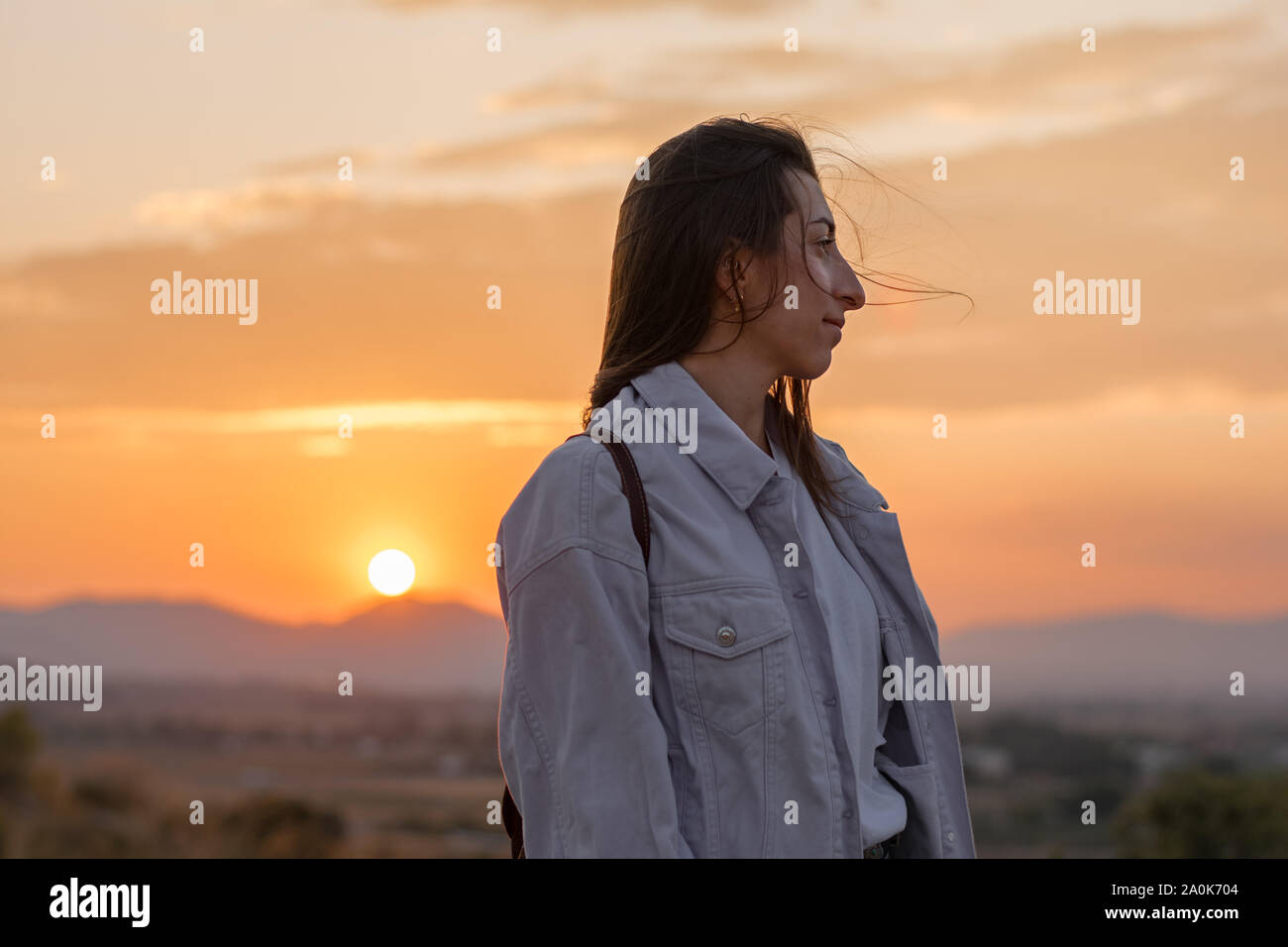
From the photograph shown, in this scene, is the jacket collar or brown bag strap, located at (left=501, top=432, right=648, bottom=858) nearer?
brown bag strap, located at (left=501, top=432, right=648, bottom=858)

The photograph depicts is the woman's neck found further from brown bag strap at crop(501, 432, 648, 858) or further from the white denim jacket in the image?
brown bag strap at crop(501, 432, 648, 858)

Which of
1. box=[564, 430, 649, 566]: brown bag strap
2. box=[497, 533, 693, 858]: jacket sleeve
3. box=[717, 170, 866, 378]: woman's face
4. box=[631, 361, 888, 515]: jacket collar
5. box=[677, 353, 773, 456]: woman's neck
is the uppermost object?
box=[717, 170, 866, 378]: woman's face

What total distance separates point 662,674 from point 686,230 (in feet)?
2.80

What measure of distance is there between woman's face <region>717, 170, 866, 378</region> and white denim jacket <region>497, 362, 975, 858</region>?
0.22 m

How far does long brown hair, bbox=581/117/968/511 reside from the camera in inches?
98.1

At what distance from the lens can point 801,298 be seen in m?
2.49

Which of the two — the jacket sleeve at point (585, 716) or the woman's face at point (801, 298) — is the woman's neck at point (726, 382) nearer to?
the woman's face at point (801, 298)

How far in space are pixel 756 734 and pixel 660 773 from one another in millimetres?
224

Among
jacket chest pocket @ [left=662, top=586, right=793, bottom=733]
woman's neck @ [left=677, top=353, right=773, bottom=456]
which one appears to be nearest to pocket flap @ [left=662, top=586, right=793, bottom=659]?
jacket chest pocket @ [left=662, top=586, right=793, bottom=733]

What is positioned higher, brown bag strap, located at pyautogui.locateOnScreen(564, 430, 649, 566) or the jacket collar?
the jacket collar

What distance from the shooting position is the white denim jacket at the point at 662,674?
208 cm

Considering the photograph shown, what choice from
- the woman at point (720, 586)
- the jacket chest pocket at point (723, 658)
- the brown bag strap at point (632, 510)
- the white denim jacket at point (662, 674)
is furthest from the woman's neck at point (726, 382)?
the jacket chest pocket at point (723, 658)
